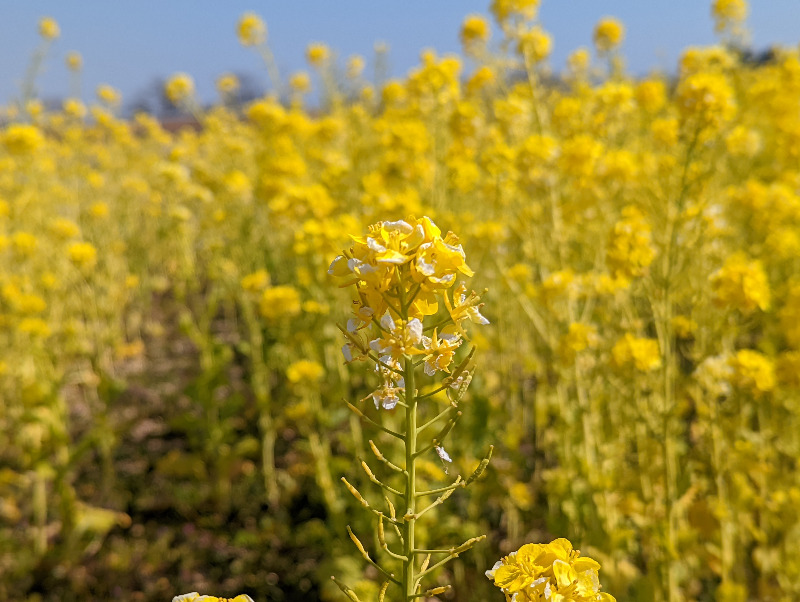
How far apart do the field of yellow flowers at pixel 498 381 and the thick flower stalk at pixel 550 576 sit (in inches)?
43.1

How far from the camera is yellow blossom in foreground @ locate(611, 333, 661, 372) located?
239cm

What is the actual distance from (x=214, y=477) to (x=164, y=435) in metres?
0.97

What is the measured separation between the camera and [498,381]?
4.34 meters

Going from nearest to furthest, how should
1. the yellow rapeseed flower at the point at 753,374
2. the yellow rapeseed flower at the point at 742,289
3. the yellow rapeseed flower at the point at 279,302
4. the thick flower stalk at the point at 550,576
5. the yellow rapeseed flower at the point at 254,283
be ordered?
the thick flower stalk at the point at 550,576, the yellow rapeseed flower at the point at 742,289, the yellow rapeseed flower at the point at 753,374, the yellow rapeseed flower at the point at 279,302, the yellow rapeseed flower at the point at 254,283

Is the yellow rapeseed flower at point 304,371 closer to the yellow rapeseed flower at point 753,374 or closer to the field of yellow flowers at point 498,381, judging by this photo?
the field of yellow flowers at point 498,381

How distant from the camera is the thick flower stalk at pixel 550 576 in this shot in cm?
94

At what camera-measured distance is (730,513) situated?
2625 millimetres

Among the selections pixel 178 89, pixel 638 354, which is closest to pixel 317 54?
pixel 178 89

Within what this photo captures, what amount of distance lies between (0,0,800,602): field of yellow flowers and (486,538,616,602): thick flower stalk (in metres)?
1.09

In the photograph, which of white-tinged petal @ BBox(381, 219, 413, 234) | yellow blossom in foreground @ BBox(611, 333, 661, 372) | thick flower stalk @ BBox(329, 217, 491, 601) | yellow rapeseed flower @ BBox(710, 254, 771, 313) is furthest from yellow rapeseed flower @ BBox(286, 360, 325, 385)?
white-tinged petal @ BBox(381, 219, 413, 234)

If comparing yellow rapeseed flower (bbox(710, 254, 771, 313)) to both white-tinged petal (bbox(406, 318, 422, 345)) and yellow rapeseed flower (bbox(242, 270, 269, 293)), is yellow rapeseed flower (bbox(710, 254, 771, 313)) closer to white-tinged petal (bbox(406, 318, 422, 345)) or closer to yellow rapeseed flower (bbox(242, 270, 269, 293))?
white-tinged petal (bbox(406, 318, 422, 345))

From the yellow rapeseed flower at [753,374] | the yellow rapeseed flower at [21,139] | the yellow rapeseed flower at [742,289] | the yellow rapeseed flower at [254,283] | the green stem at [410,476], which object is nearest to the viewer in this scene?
the green stem at [410,476]

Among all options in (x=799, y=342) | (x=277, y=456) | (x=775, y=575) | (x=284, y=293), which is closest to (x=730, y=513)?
(x=775, y=575)

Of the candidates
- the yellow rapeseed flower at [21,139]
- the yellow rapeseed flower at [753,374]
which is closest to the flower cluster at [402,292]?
the yellow rapeseed flower at [753,374]
